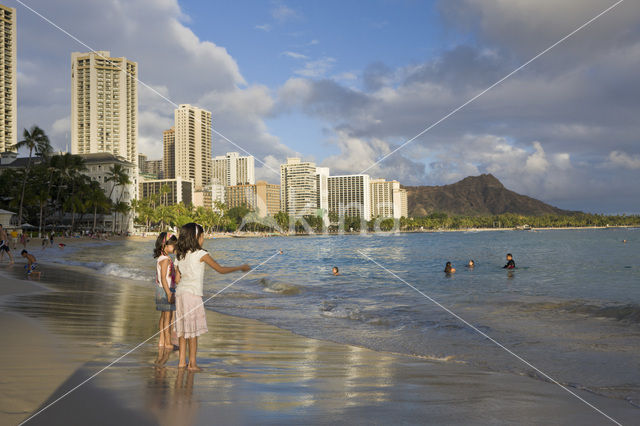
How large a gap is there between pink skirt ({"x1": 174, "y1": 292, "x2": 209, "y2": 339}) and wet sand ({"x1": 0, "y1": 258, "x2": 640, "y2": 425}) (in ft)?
1.79

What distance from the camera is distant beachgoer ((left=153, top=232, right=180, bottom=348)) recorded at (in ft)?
21.3

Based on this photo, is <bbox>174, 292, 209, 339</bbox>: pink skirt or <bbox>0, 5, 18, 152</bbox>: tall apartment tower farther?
<bbox>0, 5, 18, 152</bbox>: tall apartment tower

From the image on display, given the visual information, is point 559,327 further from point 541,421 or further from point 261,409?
point 261,409

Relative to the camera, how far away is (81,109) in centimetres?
17075

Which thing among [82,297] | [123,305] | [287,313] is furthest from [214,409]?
[82,297]

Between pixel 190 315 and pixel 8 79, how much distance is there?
168 meters

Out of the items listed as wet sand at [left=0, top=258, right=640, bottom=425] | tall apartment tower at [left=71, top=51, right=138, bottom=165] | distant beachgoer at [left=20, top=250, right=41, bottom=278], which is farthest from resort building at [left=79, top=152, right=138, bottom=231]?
wet sand at [left=0, top=258, right=640, bottom=425]

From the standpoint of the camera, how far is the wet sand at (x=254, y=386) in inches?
169

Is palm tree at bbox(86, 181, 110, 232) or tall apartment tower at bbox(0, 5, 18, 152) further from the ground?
tall apartment tower at bbox(0, 5, 18, 152)

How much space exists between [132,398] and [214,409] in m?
0.94

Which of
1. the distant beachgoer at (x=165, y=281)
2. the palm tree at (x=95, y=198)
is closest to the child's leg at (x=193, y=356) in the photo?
the distant beachgoer at (x=165, y=281)

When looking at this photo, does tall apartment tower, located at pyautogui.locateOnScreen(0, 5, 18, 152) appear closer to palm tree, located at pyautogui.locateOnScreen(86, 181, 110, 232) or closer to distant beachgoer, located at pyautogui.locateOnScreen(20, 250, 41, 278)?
palm tree, located at pyautogui.locateOnScreen(86, 181, 110, 232)

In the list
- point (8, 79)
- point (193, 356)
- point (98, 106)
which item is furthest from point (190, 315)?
point (98, 106)

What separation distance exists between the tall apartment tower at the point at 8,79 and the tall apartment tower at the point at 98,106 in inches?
1197
